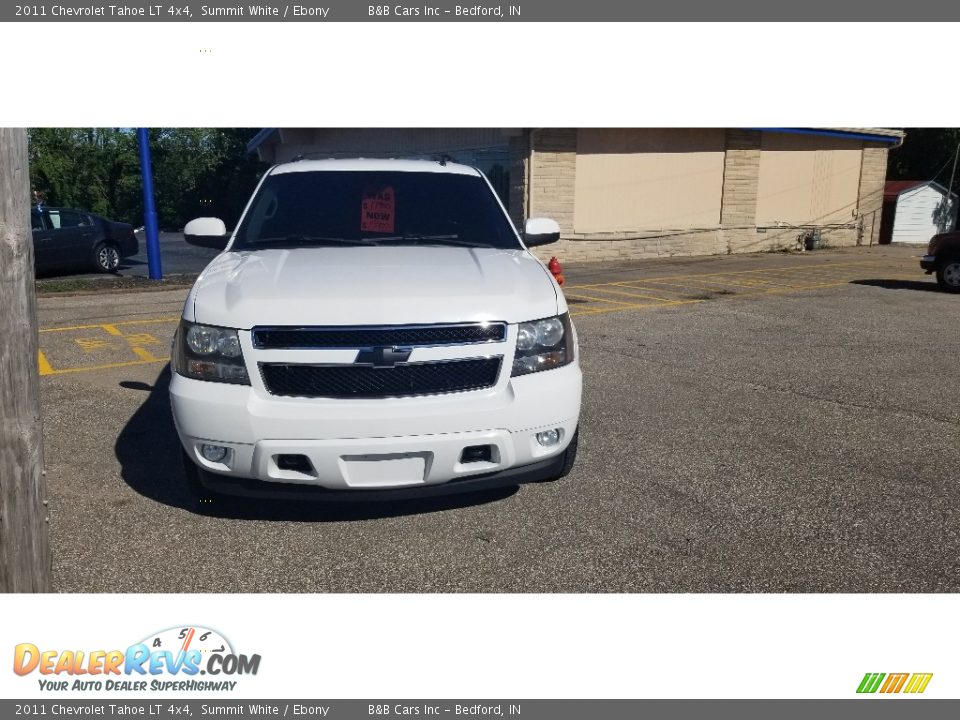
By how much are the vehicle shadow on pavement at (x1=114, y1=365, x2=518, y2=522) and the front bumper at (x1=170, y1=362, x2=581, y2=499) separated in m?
0.51

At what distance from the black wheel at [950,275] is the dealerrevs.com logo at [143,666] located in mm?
15017

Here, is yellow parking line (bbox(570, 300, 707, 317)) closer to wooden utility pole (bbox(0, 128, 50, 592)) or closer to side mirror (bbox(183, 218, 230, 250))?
side mirror (bbox(183, 218, 230, 250))

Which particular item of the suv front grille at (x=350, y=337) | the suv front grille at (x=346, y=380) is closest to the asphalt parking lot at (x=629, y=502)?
the suv front grille at (x=346, y=380)

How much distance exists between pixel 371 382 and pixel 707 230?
68.0 feet

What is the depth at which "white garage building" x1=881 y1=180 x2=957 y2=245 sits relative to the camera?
2983 cm

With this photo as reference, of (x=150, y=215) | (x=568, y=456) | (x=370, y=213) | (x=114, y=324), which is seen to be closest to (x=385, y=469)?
(x=568, y=456)

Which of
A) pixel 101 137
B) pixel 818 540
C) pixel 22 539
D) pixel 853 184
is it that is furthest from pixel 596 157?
pixel 101 137

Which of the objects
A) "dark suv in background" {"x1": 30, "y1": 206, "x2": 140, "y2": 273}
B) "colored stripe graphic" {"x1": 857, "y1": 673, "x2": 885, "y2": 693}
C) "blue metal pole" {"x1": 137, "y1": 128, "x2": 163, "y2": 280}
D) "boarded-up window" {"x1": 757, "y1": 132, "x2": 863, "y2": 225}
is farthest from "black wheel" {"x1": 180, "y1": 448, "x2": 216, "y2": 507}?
"boarded-up window" {"x1": 757, "y1": 132, "x2": 863, "y2": 225}

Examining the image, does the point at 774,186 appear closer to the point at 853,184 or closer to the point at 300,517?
the point at 853,184

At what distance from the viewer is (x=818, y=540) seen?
3.77 meters

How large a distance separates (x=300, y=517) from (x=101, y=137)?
42.4 metres

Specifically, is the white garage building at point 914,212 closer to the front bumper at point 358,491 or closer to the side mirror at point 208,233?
the side mirror at point 208,233

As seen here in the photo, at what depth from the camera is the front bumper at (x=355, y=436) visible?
3.33m

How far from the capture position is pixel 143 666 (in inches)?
107
